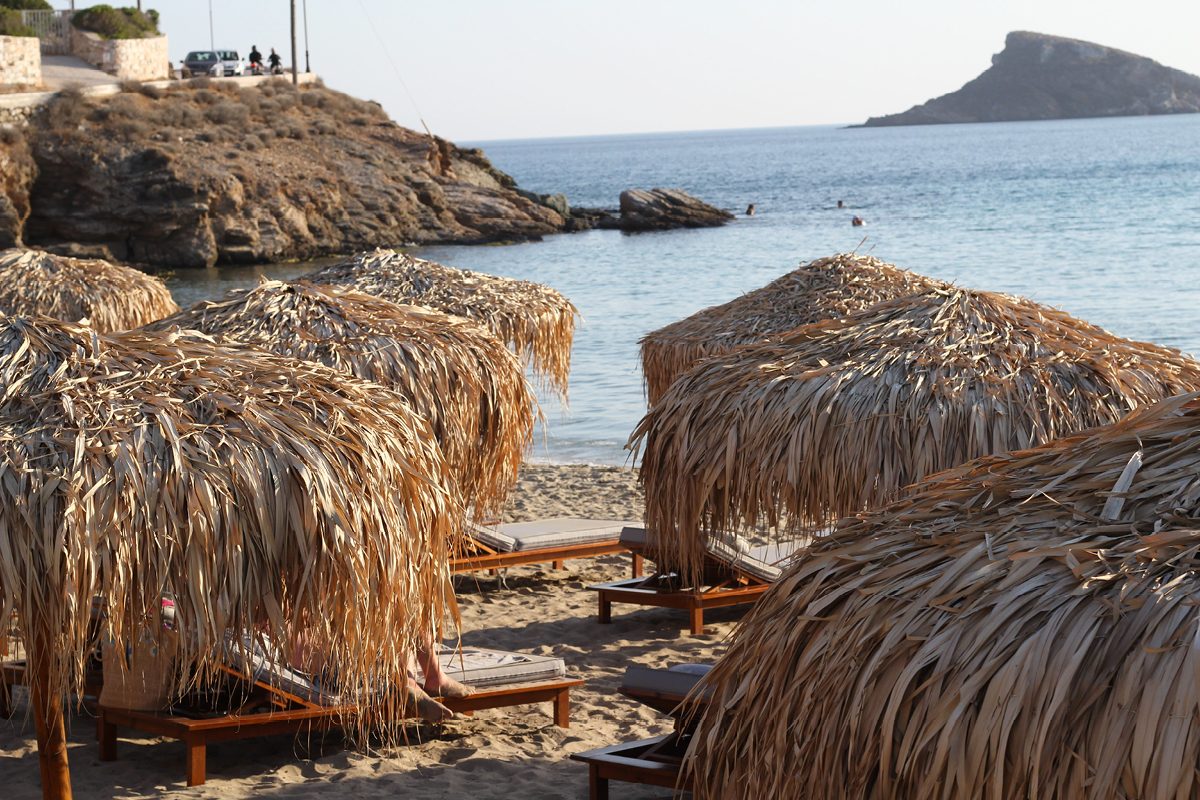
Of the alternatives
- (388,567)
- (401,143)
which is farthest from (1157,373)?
(401,143)

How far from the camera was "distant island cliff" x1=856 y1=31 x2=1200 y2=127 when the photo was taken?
516ft

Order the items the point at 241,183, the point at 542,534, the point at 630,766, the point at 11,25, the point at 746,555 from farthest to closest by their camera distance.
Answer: the point at 11,25
the point at 241,183
the point at 542,534
the point at 746,555
the point at 630,766

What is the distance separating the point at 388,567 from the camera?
10.2 ft

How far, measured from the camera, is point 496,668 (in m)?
4.70

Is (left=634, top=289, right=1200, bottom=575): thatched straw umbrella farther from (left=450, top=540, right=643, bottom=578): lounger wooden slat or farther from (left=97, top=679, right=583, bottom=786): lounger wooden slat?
(left=450, top=540, right=643, bottom=578): lounger wooden slat

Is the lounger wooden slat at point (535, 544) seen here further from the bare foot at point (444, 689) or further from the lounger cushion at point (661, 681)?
the lounger cushion at point (661, 681)

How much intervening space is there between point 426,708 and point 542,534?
7.81 feet

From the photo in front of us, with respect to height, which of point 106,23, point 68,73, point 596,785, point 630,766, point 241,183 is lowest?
point 596,785

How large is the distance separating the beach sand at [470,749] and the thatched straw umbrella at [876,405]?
1048 millimetres

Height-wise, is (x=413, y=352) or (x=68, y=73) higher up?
(x=68, y=73)

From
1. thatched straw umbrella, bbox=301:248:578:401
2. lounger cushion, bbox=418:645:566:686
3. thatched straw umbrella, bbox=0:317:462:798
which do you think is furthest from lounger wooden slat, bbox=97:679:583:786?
thatched straw umbrella, bbox=301:248:578:401

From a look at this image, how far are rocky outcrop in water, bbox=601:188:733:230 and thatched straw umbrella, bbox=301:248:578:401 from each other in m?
35.6

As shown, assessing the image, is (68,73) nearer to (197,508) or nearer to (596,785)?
(596,785)

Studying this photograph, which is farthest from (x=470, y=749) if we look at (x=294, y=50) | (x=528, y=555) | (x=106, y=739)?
(x=294, y=50)
